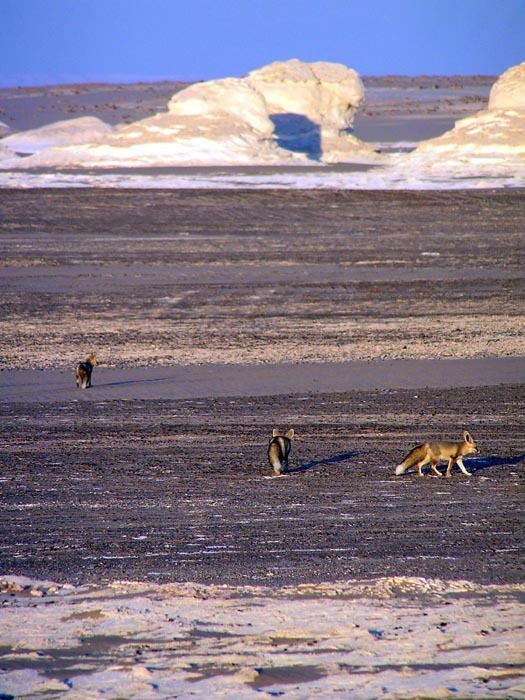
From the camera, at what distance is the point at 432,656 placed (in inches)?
A: 213

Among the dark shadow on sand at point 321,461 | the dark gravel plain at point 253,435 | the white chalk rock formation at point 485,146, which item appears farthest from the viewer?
the white chalk rock formation at point 485,146

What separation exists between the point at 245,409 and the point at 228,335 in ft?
13.2

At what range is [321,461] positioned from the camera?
31.4ft

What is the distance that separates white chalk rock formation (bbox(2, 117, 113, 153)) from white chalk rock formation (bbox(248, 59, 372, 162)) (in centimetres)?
684

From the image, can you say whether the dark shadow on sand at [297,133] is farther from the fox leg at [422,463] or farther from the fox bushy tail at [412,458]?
the fox bushy tail at [412,458]

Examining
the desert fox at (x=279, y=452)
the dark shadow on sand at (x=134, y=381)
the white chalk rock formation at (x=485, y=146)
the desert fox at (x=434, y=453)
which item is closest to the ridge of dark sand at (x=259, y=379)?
the dark shadow on sand at (x=134, y=381)

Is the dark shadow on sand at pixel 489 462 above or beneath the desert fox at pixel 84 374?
beneath

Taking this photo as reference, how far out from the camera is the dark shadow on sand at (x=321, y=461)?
9.33m

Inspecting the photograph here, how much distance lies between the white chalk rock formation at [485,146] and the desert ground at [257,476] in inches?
506

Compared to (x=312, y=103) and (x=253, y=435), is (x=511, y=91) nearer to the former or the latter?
(x=312, y=103)

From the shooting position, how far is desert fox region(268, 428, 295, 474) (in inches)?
351

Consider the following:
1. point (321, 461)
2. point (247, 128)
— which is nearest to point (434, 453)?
point (321, 461)

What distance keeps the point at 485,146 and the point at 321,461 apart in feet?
92.5

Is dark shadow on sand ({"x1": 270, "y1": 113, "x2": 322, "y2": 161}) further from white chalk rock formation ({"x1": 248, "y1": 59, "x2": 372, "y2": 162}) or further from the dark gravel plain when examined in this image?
the dark gravel plain
